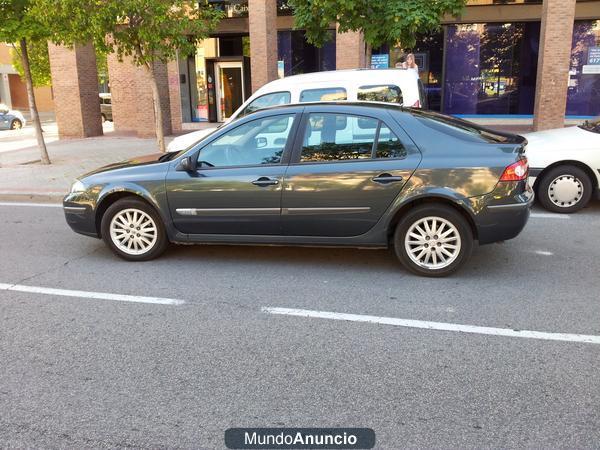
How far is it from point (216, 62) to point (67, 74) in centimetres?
632

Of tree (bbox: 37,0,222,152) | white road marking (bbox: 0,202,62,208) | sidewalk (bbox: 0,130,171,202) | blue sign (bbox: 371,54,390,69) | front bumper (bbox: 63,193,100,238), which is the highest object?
tree (bbox: 37,0,222,152)

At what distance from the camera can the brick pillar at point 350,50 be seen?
56.1 feet

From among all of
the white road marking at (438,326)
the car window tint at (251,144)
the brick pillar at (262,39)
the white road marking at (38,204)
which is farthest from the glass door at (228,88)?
the white road marking at (438,326)

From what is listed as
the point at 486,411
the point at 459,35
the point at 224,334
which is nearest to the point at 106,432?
the point at 224,334

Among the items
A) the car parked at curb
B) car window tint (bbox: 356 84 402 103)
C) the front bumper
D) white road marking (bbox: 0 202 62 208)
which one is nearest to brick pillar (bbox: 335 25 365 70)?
car window tint (bbox: 356 84 402 103)

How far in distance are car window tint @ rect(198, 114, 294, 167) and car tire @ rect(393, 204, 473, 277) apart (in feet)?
4.75

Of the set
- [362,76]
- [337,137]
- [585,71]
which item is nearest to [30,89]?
[362,76]

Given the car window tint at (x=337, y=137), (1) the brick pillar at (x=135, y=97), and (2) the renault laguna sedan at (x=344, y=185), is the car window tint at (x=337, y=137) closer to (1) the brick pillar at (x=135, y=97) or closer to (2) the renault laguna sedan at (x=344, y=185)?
(2) the renault laguna sedan at (x=344, y=185)

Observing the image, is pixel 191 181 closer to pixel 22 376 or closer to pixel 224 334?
pixel 224 334

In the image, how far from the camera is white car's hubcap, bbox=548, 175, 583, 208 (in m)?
7.81

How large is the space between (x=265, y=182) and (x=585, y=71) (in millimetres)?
18026

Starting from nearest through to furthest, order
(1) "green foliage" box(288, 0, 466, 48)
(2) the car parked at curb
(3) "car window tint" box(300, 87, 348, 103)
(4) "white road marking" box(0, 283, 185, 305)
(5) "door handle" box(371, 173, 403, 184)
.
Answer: (4) "white road marking" box(0, 283, 185, 305)
(5) "door handle" box(371, 173, 403, 184)
(3) "car window tint" box(300, 87, 348, 103)
(1) "green foliage" box(288, 0, 466, 48)
(2) the car parked at curb

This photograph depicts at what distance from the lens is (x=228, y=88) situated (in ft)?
76.2

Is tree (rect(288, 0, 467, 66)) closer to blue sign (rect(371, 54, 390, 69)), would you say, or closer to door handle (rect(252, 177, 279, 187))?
door handle (rect(252, 177, 279, 187))
